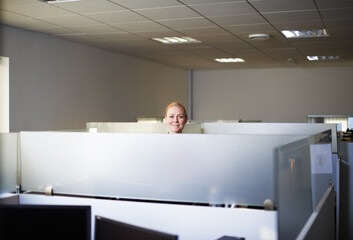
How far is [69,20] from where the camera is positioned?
5672mm

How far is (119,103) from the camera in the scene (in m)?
8.88

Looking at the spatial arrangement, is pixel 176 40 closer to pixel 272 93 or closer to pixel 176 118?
pixel 176 118

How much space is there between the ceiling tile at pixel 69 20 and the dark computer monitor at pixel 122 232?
416cm

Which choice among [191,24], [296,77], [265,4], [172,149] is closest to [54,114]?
[191,24]

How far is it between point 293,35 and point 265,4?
7.55 feet

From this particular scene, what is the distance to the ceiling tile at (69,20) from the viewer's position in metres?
5.48

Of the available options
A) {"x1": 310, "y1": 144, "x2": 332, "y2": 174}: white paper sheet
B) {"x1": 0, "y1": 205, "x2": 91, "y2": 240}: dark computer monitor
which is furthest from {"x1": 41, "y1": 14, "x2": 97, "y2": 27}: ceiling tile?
{"x1": 0, "y1": 205, "x2": 91, "y2": 240}: dark computer monitor

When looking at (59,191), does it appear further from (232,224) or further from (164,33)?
(164,33)

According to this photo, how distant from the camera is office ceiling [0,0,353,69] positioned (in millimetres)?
4867

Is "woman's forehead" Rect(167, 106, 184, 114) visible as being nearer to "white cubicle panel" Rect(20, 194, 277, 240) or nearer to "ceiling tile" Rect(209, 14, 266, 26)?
"white cubicle panel" Rect(20, 194, 277, 240)

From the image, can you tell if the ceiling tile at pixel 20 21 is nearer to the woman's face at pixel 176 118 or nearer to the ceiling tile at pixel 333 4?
the woman's face at pixel 176 118

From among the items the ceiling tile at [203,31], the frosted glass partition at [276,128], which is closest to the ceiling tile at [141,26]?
the ceiling tile at [203,31]

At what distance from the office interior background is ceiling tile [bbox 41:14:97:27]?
0.01 meters

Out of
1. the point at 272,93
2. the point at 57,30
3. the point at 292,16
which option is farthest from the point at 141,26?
the point at 272,93
